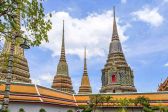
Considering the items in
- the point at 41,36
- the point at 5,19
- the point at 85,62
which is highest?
the point at 85,62

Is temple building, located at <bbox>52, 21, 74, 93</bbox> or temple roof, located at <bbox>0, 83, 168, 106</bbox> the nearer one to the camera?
temple roof, located at <bbox>0, 83, 168, 106</bbox>

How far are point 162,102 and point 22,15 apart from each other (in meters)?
34.1

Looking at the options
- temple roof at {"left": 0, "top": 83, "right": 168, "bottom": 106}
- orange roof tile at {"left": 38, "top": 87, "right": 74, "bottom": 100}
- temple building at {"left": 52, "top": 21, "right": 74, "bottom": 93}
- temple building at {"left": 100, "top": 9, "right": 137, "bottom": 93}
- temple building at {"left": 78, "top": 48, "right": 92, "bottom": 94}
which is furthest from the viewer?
temple building at {"left": 78, "top": 48, "right": 92, "bottom": 94}

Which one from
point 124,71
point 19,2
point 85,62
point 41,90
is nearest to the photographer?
point 19,2

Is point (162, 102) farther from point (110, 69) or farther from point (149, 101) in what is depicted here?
point (110, 69)

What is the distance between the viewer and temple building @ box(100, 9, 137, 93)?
5434 cm

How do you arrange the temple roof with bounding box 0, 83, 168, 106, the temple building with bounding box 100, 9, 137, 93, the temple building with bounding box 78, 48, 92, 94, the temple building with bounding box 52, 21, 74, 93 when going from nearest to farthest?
the temple roof with bounding box 0, 83, 168, 106
the temple building with bounding box 100, 9, 137, 93
the temple building with bounding box 52, 21, 74, 93
the temple building with bounding box 78, 48, 92, 94

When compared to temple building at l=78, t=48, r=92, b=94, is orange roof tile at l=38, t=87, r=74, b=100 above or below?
below

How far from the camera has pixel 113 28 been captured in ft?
205

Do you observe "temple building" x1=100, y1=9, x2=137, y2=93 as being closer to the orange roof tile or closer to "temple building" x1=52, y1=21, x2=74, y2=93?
"temple building" x1=52, y1=21, x2=74, y2=93

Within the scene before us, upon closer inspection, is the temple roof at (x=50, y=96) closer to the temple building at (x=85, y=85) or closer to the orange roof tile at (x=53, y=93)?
the orange roof tile at (x=53, y=93)

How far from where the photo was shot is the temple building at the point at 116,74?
54.3 metres

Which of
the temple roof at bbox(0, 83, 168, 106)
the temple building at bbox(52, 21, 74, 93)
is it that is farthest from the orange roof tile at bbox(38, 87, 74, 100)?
the temple building at bbox(52, 21, 74, 93)

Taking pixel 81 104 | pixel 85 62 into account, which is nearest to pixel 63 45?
pixel 85 62
